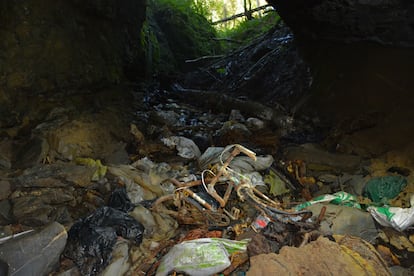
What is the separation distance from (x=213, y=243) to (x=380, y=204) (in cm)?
189

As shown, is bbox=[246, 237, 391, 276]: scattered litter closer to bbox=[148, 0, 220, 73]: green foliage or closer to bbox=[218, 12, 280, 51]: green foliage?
bbox=[218, 12, 280, 51]: green foliage

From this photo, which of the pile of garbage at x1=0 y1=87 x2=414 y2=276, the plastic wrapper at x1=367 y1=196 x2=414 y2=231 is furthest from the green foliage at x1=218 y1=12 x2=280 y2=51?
the plastic wrapper at x1=367 y1=196 x2=414 y2=231

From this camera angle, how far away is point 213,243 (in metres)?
1.78

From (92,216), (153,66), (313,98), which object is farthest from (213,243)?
(153,66)

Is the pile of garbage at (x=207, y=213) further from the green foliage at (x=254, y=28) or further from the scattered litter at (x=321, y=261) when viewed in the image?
the green foliage at (x=254, y=28)

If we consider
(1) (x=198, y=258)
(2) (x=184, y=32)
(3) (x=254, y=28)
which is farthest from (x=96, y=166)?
(2) (x=184, y=32)

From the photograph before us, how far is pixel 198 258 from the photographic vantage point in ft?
5.46

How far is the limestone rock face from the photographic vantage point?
3908 millimetres

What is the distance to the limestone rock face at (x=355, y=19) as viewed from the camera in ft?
12.8

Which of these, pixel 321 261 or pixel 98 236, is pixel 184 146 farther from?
pixel 321 261

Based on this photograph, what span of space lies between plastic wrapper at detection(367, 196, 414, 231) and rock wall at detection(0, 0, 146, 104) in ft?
15.5

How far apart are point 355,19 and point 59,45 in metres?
5.09

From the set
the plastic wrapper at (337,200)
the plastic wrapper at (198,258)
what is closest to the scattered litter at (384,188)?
the plastic wrapper at (337,200)

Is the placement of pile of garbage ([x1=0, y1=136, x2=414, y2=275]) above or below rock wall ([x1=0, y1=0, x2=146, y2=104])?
below
